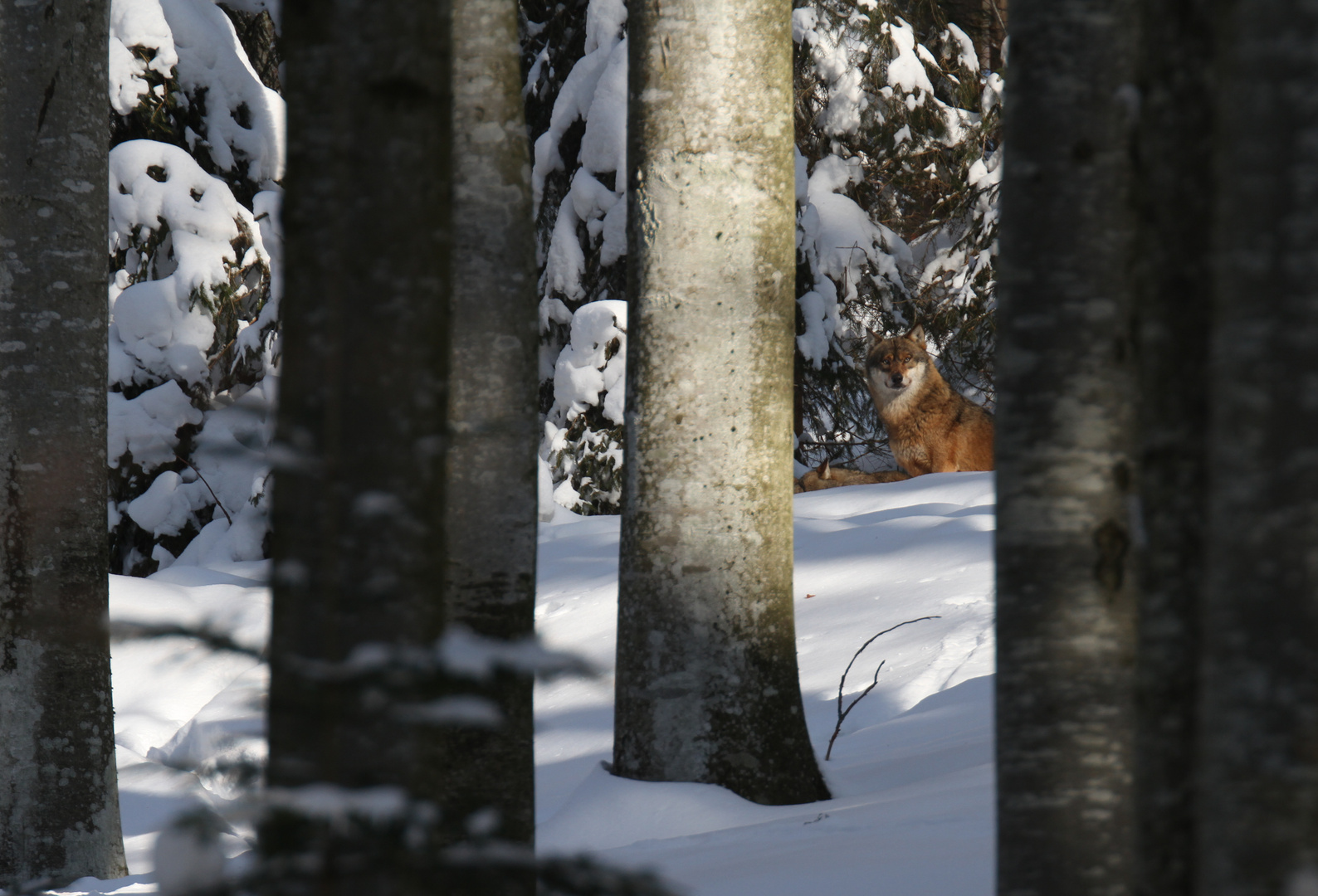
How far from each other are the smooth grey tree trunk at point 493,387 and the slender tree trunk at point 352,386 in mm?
1620

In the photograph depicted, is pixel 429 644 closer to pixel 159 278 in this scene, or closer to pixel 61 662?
pixel 61 662

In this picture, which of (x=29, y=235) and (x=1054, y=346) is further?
(x=29, y=235)

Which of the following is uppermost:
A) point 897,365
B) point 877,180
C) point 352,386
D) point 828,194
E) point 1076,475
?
point 877,180

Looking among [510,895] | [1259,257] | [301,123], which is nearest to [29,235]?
[510,895]

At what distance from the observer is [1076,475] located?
5.66ft

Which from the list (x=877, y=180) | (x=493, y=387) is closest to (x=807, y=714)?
(x=493, y=387)

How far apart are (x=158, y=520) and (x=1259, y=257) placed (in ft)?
40.8

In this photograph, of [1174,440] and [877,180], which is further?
[877,180]

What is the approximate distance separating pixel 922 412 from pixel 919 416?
5 cm

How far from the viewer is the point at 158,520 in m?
12.2

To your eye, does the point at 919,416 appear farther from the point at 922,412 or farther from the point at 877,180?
the point at 877,180

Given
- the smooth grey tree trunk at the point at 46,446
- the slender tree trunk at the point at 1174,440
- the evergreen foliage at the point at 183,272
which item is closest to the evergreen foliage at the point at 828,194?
the evergreen foliage at the point at 183,272

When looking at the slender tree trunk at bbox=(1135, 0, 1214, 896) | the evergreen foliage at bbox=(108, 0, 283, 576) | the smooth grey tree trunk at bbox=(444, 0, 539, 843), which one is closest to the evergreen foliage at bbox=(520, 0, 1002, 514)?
the evergreen foliage at bbox=(108, 0, 283, 576)

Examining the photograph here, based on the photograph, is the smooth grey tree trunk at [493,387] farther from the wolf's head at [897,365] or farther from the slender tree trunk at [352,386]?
the wolf's head at [897,365]
